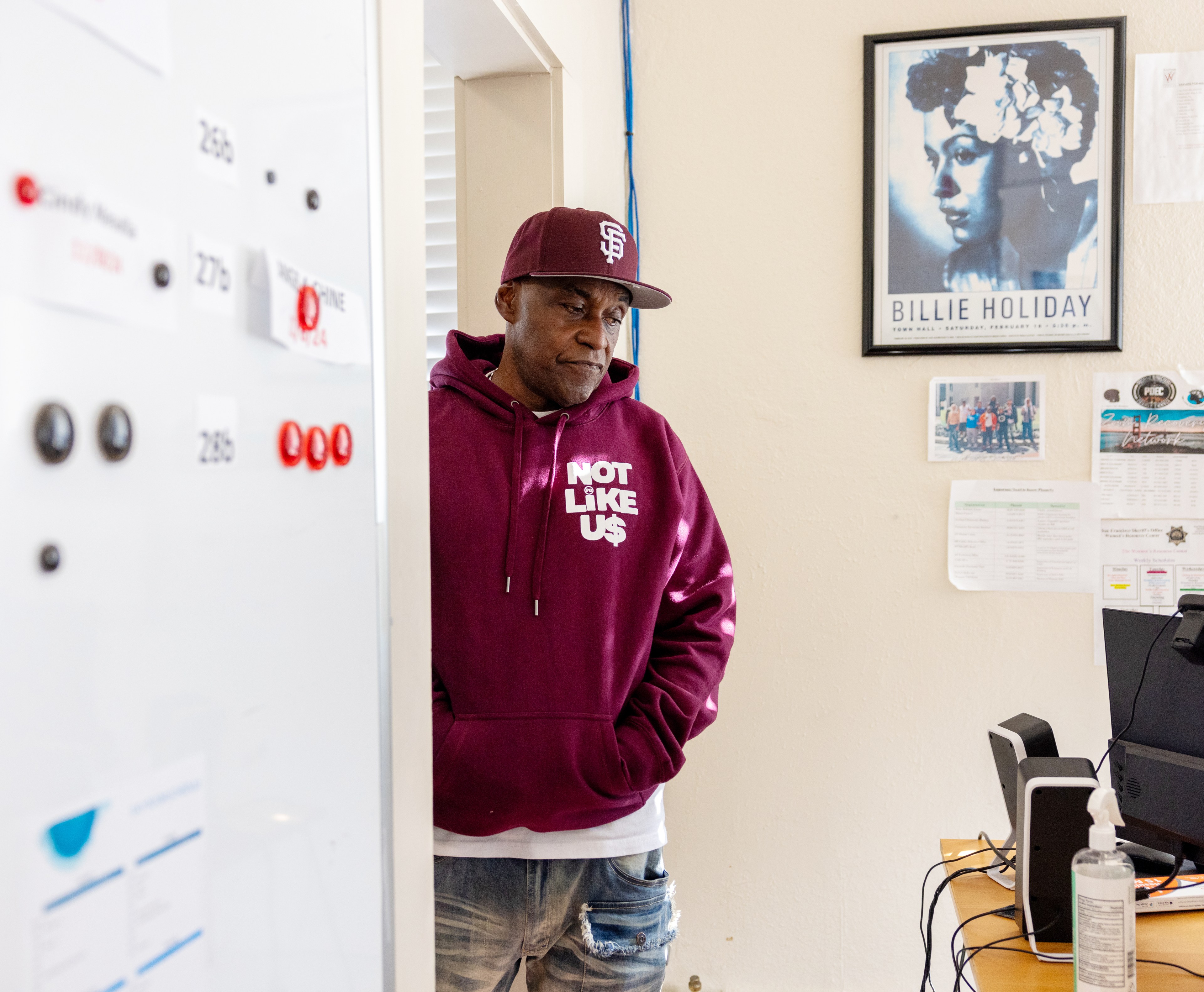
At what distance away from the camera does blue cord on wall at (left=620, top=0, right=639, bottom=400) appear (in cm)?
213

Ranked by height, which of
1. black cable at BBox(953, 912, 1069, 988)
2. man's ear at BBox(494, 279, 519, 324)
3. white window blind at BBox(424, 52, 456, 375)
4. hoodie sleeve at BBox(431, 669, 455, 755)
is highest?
white window blind at BBox(424, 52, 456, 375)

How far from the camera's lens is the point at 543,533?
1.30 m

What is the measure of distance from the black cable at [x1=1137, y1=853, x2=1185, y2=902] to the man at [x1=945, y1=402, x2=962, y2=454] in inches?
37.4

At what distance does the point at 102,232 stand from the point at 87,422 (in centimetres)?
9

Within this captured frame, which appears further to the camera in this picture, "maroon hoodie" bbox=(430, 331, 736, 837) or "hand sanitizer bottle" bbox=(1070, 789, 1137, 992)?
"maroon hoodie" bbox=(430, 331, 736, 837)

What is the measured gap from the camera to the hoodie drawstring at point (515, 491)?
4.20 ft

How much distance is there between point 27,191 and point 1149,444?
6.91 feet

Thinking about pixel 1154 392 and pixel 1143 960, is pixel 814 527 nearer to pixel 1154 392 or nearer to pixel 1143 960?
pixel 1154 392

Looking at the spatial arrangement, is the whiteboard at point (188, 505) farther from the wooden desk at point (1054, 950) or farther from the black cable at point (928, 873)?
the black cable at point (928, 873)

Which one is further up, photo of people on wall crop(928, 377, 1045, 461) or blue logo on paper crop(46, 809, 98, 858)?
photo of people on wall crop(928, 377, 1045, 461)

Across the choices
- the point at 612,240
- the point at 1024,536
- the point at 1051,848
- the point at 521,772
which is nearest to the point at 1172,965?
the point at 1051,848

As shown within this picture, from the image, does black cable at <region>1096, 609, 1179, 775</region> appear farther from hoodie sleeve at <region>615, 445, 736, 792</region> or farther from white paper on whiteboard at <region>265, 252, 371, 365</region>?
white paper on whiteboard at <region>265, 252, 371, 365</region>

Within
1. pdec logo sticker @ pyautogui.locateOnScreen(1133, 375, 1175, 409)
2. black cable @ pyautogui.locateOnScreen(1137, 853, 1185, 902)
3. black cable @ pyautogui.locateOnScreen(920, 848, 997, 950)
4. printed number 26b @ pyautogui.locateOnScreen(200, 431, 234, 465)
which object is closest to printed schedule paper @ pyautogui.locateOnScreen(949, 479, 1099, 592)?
pdec logo sticker @ pyautogui.locateOnScreen(1133, 375, 1175, 409)

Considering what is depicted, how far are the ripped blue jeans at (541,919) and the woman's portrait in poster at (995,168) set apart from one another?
1.39 metres
